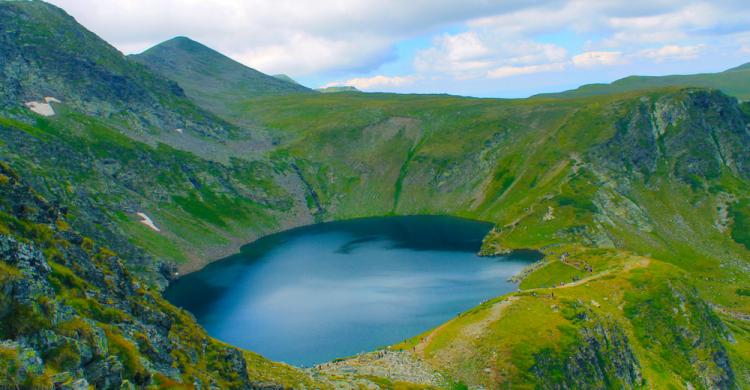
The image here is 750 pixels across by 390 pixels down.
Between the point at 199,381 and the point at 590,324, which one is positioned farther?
the point at 590,324

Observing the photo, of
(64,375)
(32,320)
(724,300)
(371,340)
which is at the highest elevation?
(32,320)

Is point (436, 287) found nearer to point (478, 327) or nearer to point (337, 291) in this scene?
point (337, 291)

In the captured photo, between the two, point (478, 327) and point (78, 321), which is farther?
point (478, 327)

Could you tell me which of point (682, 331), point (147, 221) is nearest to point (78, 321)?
point (682, 331)

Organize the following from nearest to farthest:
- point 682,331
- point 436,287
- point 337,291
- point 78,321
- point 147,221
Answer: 1. point 78,321
2. point 682,331
3. point 436,287
4. point 337,291
5. point 147,221

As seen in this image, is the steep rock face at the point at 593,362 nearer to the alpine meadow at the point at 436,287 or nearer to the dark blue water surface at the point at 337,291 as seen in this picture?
the alpine meadow at the point at 436,287

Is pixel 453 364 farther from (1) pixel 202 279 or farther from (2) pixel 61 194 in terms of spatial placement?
(2) pixel 61 194

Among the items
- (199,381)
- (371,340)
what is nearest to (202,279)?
(371,340)
